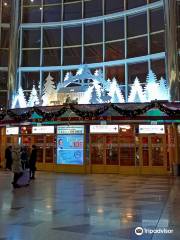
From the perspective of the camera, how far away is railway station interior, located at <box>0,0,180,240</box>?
60.7 feet

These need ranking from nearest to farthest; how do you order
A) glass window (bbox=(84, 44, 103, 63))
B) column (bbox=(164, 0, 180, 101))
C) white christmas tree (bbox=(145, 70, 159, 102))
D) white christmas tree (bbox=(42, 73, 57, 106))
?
column (bbox=(164, 0, 180, 101))
white christmas tree (bbox=(145, 70, 159, 102))
white christmas tree (bbox=(42, 73, 57, 106))
glass window (bbox=(84, 44, 103, 63))

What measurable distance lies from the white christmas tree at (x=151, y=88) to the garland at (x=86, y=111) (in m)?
1.50

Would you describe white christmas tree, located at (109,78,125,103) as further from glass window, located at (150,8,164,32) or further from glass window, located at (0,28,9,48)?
glass window, located at (0,28,9,48)

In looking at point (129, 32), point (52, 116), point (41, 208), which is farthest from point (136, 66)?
point (41, 208)

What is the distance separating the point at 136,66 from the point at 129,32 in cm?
227

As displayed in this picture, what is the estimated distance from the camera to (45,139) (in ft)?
71.8

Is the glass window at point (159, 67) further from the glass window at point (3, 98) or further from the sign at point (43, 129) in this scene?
the glass window at point (3, 98)

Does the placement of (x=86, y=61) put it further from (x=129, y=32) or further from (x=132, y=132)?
(x=132, y=132)

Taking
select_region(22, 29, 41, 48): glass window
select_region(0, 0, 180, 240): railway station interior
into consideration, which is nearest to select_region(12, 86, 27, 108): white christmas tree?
select_region(0, 0, 180, 240): railway station interior

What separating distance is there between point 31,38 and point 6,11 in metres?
2.92

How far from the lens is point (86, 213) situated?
8.38 metres

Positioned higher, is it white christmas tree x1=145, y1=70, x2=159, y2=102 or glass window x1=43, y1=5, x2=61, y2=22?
glass window x1=43, y1=5, x2=61, y2=22

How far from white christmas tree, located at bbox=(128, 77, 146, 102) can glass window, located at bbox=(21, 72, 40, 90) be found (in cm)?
687

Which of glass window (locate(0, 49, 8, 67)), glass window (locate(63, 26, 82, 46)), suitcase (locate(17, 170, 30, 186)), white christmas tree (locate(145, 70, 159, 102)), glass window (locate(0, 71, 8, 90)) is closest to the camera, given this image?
suitcase (locate(17, 170, 30, 186))
